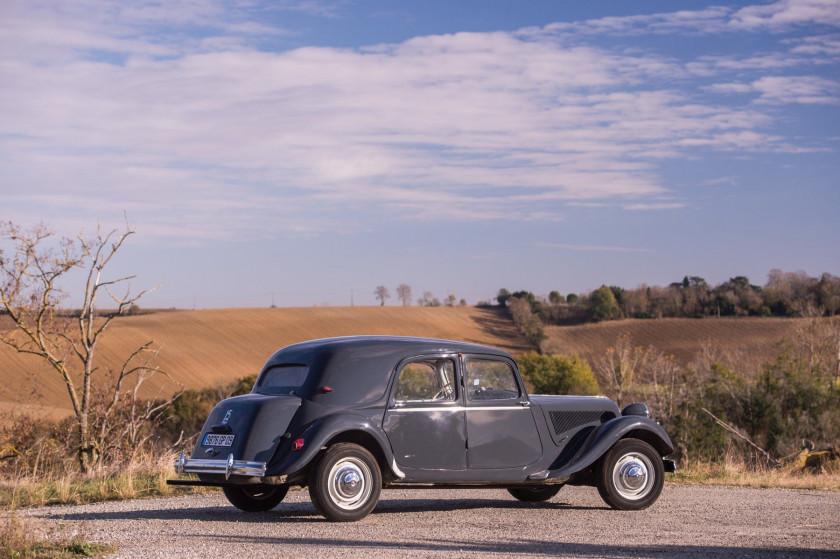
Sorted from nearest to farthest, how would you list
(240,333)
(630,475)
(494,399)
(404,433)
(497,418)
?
(404,433)
(497,418)
(494,399)
(630,475)
(240,333)

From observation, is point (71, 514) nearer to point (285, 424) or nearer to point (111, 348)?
point (285, 424)

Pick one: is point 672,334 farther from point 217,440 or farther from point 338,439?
point 217,440

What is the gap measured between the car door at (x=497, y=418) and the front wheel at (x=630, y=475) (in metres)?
0.85

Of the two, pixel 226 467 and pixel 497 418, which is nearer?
pixel 226 467

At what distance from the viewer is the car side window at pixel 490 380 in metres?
10.3

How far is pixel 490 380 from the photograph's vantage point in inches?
416

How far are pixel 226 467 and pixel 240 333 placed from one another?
3116 inches

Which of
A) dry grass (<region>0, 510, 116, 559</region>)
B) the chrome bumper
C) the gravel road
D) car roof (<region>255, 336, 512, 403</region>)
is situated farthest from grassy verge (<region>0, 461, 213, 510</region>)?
dry grass (<region>0, 510, 116, 559</region>)

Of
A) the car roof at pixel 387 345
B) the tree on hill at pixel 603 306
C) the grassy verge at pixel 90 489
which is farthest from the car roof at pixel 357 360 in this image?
the tree on hill at pixel 603 306

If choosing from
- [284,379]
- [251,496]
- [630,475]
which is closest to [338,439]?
[284,379]

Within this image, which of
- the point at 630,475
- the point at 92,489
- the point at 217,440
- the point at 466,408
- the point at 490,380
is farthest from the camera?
the point at 92,489

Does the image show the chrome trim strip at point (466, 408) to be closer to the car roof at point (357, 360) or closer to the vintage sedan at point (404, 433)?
the vintage sedan at point (404, 433)

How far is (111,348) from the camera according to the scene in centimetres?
7150

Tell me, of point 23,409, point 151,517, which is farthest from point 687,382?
point 151,517
